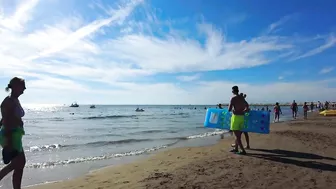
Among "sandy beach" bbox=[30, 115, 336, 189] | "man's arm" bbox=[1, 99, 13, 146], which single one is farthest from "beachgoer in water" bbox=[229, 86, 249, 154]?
"man's arm" bbox=[1, 99, 13, 146]

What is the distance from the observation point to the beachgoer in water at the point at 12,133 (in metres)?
4.47

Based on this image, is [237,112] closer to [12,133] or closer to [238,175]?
[238,175]

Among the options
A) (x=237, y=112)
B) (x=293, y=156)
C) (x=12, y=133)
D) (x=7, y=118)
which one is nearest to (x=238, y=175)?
(x=237, y=112)

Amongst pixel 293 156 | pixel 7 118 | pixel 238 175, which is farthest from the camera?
pixel 293 156

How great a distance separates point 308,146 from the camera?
10461 mm

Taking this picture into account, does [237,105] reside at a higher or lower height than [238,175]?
higher

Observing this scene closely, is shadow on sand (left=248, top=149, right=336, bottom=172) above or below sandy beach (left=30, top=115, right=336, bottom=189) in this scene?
above

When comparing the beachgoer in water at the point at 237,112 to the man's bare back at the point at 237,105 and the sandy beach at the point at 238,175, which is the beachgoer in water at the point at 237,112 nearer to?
the man's bare back at the point at 237,105

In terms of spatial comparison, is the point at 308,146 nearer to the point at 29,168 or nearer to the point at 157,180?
the point at 157,180

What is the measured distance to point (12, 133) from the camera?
14.8ft

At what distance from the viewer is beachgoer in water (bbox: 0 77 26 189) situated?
176 inches

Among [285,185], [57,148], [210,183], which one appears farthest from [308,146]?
[57,148]

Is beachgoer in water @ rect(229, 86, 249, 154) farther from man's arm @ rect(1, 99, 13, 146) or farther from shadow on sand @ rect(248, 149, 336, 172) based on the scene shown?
man's arm @ rect(1, 99, 13, 146)

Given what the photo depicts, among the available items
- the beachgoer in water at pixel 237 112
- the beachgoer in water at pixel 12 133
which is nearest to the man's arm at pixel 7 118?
the beachgoer in water at pixel 12 133
